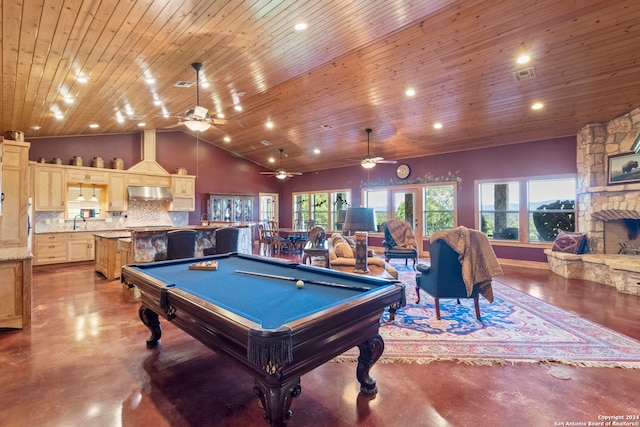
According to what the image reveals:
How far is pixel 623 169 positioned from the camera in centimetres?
537

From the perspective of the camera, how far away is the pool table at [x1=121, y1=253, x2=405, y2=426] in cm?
138

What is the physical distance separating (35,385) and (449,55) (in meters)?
5.75

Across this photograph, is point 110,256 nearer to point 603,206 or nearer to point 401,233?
point 401,233

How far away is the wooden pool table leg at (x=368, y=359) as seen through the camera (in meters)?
2.11

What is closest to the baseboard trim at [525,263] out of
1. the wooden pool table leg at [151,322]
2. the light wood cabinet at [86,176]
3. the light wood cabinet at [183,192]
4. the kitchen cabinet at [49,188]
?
the wooden pool table leg at [151,322]

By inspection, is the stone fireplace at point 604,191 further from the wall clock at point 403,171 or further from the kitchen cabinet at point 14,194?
the kitchen cabinet at point 14,194

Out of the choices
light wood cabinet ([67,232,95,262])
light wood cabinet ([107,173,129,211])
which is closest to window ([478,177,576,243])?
light wood cabinet ([107,173,129,211])

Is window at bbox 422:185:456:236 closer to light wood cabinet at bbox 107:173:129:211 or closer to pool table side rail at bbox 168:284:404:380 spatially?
pool table side rail at bbox 168:284:404:380

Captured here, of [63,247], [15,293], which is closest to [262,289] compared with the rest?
[15,293]

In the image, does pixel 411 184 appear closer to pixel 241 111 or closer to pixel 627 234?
pixel 627 234

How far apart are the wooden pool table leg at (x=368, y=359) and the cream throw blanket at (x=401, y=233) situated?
15.1 ft

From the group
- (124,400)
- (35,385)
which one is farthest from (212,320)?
(35,385)

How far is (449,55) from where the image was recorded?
424 cm

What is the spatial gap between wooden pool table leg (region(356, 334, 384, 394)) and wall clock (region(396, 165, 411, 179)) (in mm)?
7271
